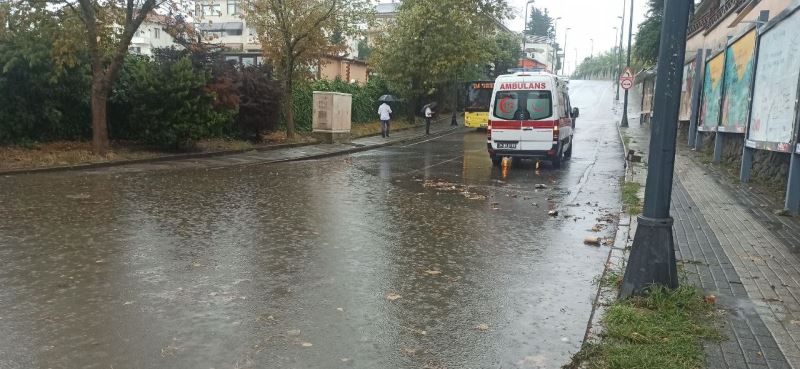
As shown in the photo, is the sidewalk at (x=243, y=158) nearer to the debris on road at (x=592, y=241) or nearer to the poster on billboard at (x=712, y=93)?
the debris on road at (x=592, y=241)

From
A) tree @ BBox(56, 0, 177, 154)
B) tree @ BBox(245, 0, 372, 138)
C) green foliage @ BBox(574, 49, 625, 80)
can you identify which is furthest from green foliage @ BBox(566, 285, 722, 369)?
green foliage @ BBox(574, 49, 625, 80)

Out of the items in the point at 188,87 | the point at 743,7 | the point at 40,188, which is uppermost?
the point at 743,7

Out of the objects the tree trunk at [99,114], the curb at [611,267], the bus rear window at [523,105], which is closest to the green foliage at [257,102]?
the tree trunk at [99,114]

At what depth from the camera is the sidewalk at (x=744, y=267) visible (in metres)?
4.23

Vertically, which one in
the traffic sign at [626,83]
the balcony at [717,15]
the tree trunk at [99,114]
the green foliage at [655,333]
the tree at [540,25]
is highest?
the tree at [540,25]

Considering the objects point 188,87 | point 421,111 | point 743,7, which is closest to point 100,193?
point 188,87

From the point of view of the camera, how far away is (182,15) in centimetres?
1697

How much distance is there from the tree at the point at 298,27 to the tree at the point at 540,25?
110m

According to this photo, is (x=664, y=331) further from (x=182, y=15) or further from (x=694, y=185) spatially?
(x=182, y=15)

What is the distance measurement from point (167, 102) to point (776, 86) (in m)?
15.1

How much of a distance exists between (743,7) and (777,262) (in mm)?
16644

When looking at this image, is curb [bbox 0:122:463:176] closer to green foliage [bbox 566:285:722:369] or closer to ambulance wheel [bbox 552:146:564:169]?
ambulance wheel [bbox 552:146:564:169]

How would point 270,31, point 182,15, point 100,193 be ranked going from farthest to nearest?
point 270,31 → point 182,15 → point 100,193

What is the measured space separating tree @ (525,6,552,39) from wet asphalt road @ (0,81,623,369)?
123m
